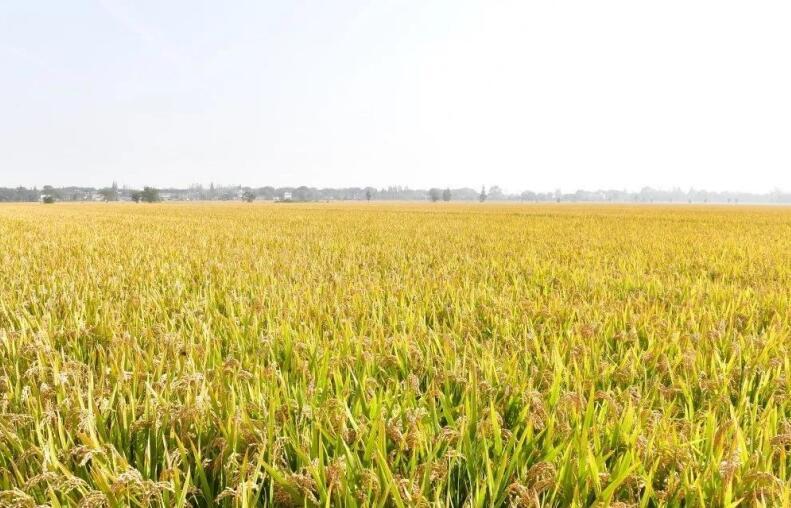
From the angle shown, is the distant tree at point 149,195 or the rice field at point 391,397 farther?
the distant tree at point 149,195

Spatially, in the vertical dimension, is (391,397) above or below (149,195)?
below

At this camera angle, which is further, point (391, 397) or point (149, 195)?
point (149, 195)

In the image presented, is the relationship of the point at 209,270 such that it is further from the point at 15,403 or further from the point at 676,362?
the point at 676,362

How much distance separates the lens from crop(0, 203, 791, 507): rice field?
1311 millimetres

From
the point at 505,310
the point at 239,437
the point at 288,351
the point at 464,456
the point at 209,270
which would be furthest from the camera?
the point at 209,270

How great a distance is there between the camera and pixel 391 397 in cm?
182

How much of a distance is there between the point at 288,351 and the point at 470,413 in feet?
3.93

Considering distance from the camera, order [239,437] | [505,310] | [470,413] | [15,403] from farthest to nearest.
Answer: [505,310] < [15,403] < [470,413] < [239,437]

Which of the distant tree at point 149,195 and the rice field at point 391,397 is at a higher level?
the distant tree at point 149,195

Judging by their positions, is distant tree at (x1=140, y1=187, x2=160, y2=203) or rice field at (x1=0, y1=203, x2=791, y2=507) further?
distant tree at (x1=140, y1=187, x2=160, y2=203)

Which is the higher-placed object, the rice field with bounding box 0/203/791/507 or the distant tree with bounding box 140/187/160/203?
the distant tree with bounding box 140/187/160/203

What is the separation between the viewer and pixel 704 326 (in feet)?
10.5

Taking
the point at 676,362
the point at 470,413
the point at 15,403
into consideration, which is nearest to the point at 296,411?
the point at 470,413

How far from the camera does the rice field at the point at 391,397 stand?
131 centimetres
